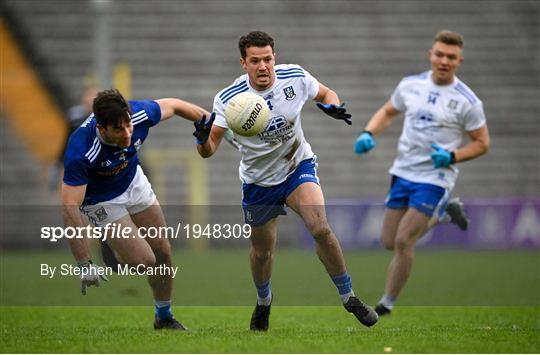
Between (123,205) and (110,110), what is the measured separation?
899 mm

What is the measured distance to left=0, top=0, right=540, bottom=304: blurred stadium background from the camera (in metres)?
19.5

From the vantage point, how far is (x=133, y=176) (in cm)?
750

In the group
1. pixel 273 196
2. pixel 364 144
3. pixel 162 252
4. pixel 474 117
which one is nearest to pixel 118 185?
pixel 162 252

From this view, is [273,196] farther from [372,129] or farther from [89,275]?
[372,129]

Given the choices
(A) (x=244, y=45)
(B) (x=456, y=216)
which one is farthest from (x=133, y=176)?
(B) (x=456, y=216)

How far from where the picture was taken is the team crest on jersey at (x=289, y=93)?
285 inches

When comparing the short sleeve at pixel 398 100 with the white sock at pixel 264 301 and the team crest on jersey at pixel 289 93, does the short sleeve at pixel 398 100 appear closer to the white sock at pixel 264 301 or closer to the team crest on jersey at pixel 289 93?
the team crest on jersey at pixel 289 93

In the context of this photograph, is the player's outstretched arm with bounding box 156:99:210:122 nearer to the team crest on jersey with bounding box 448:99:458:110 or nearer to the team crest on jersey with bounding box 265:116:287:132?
the team crest on jersey with bounding box 265:116:287:132

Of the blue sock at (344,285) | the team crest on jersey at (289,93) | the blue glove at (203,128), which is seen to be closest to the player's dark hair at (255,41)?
the team crest on jersey at (289,93)

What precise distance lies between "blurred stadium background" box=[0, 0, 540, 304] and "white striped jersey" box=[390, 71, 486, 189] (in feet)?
31.4

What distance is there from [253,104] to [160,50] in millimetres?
14193

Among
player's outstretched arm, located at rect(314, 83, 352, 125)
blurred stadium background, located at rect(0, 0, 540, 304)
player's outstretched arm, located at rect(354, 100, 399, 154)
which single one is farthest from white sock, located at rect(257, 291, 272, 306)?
blurred stadium background, located at rect(0, 0, 540, 304)

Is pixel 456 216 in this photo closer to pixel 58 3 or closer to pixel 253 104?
pixel 253 104

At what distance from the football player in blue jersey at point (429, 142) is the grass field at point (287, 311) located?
0.84 meters
